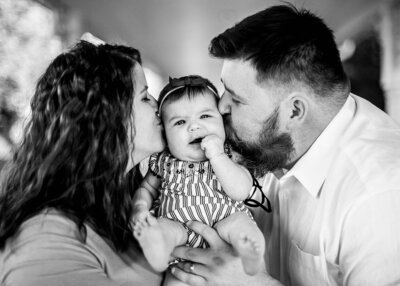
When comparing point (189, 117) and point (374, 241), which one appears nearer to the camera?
point (374, 241)

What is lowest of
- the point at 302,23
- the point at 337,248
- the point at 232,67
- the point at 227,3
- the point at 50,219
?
the point at 337,248

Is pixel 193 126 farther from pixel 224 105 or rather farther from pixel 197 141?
pixel 224 105

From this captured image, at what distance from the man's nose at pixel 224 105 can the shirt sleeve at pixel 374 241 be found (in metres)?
0.55

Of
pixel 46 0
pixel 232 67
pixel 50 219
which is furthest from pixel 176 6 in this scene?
pixel 50 219

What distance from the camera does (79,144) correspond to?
112cm

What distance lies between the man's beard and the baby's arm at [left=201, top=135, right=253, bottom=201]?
9.0 inches

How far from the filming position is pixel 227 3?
15.3 ft

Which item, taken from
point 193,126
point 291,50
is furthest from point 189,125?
point 291,50

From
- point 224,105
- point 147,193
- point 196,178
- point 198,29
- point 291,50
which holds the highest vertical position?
point 198,29

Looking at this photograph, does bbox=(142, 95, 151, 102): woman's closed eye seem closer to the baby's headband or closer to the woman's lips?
the baby's headband

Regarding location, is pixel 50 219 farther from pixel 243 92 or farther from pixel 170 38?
pixel 170 38

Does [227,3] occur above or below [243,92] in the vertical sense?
above

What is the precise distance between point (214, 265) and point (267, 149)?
1.79ft

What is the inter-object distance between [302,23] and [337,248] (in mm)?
830
